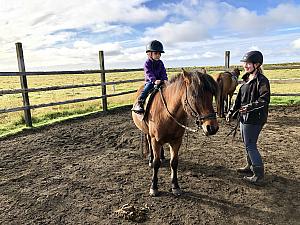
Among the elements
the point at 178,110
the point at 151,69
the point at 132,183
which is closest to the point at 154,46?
the point at 151,69

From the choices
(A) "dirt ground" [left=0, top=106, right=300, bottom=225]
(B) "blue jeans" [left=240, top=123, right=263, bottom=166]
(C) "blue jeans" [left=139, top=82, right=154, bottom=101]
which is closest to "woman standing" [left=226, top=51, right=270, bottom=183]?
(B) "blue jeans" [left=240, top=123, right=263, bottom=166]

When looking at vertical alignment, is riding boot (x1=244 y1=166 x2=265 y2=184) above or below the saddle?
below

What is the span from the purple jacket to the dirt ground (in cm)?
163

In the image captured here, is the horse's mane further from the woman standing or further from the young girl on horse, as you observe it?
the young girl on horse

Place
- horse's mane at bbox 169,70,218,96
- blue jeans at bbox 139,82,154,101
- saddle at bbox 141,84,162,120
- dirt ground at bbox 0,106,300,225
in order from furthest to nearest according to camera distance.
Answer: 1. blue jeans at bbox 139,82,154,101
2. saddle at bbox 141,84,162,120
3. dirt ground at bbox 0,106,300,225
4. horse's mane at bbox 169,70,218,96

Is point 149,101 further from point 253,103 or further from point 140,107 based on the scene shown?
point 253,103

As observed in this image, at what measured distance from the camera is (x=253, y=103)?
3.74 metres

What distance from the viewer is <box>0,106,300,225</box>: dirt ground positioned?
10.9 ft

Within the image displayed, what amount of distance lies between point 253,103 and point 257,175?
3.78 ft

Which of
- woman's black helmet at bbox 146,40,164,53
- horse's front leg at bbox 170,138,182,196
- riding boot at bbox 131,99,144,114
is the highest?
woman's black helmet at bbox 146,40,164,53

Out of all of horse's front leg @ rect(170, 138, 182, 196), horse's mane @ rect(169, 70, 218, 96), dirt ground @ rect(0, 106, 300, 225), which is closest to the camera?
horse's mane @ rect(169, 70, 218, 96)

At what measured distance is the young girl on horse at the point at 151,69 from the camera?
14.3 ft

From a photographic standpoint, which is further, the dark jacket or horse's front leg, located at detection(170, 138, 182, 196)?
horse's front leg, located at detection(170, 138, 182, 196)

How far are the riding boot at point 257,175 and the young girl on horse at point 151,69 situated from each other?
76.2 inches
